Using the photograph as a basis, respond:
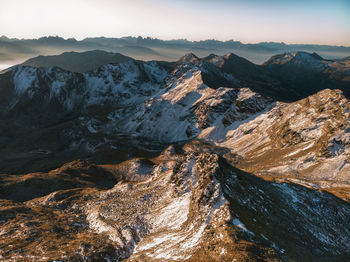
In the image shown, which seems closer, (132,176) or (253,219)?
(253,219)

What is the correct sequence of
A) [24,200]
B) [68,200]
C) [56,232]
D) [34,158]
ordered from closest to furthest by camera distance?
[56,232] < [68,200] < [24,200] < [34,158]

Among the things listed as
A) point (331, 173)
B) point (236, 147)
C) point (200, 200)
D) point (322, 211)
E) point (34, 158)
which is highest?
point (200, 200)

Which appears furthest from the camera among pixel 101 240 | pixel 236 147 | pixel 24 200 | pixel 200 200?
pixel 236 147

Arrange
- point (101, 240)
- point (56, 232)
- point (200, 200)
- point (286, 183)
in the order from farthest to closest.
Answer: point (286, 183) < point (56, 232) < point (101, 240) < point (200, 200)

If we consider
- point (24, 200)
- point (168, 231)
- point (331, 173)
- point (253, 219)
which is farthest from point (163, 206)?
point (331, 173)

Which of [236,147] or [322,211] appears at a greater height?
[322,211]

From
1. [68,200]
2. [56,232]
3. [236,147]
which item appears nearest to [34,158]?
[68,200]

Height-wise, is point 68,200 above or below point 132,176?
above

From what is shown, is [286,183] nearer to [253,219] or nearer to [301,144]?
[253,219]

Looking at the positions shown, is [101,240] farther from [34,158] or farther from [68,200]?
→ [34,158]
